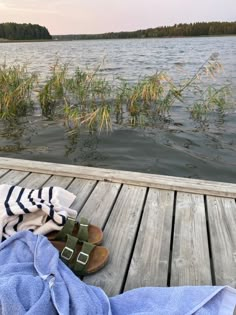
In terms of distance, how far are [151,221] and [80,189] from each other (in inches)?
28.4

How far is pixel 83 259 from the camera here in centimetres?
179

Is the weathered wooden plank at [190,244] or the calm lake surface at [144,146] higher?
the weathered wooden plank at [190,244]

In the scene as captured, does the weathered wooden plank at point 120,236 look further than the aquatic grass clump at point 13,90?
No

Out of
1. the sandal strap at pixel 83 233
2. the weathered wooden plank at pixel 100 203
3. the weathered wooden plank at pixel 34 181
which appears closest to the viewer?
the sandal strap at pixel 83 233

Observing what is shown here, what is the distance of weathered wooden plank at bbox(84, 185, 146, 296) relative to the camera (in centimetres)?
174

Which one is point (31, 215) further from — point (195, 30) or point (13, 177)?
point (195, 30)

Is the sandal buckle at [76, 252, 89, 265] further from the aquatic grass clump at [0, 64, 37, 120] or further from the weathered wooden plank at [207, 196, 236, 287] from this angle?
the aquatic grass clump at [0, 64, 37, 120]

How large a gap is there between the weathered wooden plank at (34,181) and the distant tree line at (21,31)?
166ft

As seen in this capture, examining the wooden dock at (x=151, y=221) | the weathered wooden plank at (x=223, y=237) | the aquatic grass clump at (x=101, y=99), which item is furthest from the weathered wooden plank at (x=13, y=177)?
the aquatic grass clump at (x=101, y=99)

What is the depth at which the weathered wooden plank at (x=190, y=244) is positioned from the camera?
177 cm

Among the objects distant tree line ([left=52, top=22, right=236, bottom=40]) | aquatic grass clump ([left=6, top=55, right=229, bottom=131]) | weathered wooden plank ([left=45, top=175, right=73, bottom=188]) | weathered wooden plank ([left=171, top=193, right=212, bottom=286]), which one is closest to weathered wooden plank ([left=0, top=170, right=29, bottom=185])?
weathered wooden plank ([left=45, top=175, right=73, bottom=188])

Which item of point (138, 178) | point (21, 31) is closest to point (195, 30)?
point (21, 31)

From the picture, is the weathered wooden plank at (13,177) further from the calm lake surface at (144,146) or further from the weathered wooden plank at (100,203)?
the calm lake surface at (144,146)

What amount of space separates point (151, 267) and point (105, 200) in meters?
0.81
